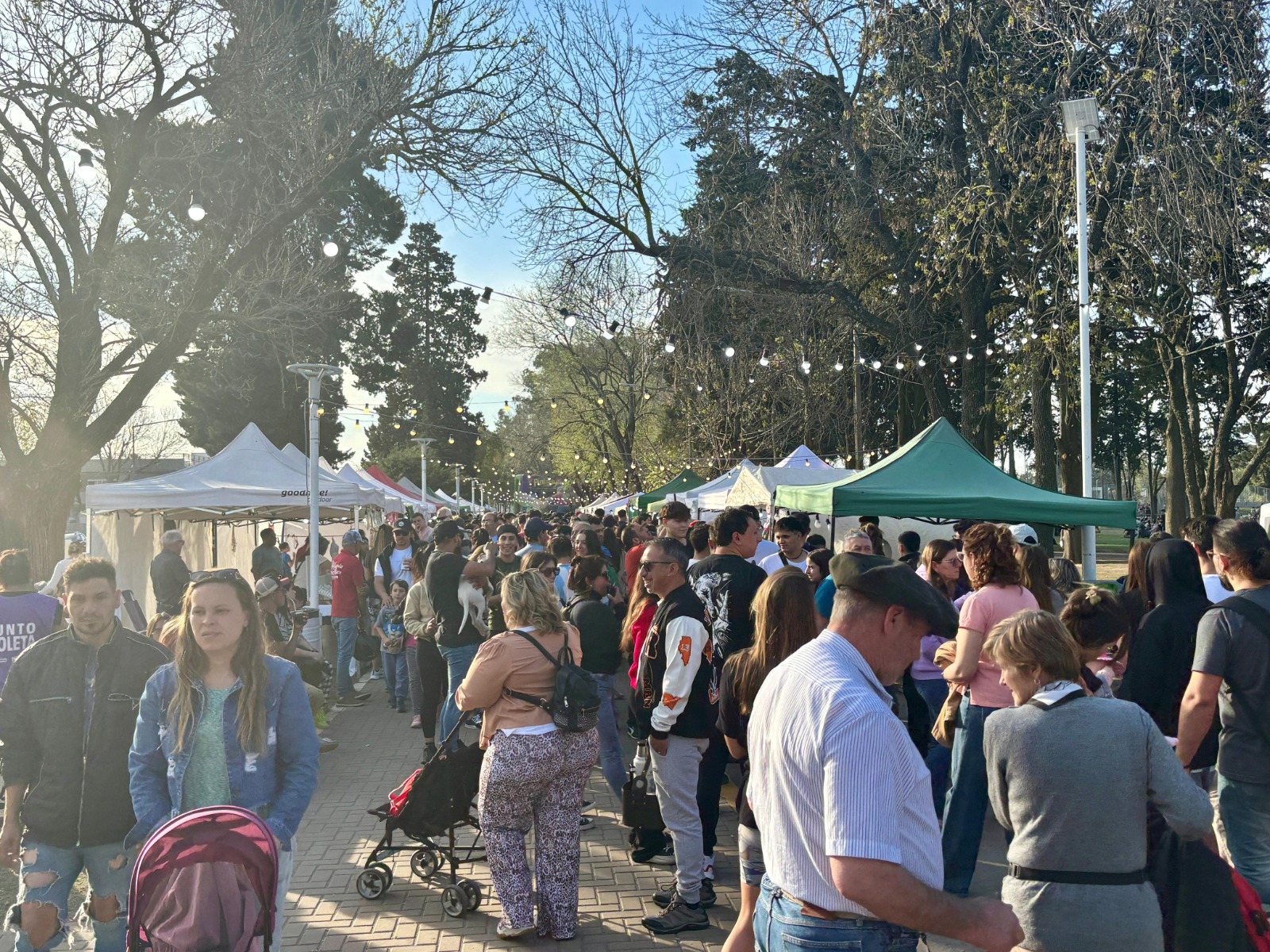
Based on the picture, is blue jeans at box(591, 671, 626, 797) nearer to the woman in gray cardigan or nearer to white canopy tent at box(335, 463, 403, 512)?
the woman in gray cardigan

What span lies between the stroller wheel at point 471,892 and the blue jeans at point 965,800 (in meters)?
2.36

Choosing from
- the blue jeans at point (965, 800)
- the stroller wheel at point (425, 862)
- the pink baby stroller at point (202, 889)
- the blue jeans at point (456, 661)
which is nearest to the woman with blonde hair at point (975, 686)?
the blue jeans at point (965, 800)

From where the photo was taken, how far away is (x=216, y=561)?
17.9 meters

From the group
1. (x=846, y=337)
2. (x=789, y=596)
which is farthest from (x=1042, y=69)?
(x=789, y=596)

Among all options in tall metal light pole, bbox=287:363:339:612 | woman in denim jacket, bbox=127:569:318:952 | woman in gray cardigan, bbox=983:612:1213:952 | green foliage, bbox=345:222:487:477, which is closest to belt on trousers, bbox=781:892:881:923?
woman in gray cardigan, bbox=983:612:1213:952

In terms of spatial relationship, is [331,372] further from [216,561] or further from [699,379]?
[699,379]

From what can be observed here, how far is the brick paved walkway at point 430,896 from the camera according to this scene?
4828 mm

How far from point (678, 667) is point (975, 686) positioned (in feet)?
4.82

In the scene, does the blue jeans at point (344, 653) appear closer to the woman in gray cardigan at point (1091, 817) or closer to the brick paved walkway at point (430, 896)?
the brick paved walkway at point (430, 896)

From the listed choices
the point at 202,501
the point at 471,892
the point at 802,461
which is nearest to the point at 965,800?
the point at 471,892

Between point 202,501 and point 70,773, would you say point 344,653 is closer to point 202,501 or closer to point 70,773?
point 202,501

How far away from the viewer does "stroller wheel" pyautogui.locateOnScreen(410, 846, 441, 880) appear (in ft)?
18.4

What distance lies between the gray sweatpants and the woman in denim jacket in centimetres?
216

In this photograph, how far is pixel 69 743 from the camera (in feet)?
12.0
